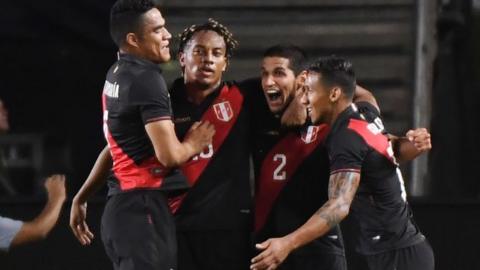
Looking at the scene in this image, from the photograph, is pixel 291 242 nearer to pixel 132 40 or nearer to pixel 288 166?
pixel 288 166

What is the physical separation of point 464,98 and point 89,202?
3775mm

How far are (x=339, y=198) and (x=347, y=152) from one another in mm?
214

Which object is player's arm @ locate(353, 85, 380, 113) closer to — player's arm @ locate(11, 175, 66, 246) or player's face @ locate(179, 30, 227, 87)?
player's face @ locate(179, 30, 227, 87)

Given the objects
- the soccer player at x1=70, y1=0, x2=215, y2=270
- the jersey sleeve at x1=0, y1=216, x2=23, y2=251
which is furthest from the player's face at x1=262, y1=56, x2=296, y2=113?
the jersey sleeve at x1=0, y1=216, x2=23, y2=251

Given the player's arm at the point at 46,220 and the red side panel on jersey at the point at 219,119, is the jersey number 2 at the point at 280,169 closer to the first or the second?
the red side panel on jersey at the point at 219,119

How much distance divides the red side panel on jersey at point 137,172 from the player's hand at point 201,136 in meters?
0.21

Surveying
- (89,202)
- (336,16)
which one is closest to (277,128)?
(89,202)

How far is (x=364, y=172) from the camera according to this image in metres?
7.22

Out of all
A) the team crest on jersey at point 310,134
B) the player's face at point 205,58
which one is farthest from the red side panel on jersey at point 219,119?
the team crest on jersey at point 310,134

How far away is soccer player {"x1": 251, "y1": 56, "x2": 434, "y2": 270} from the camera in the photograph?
7109 millimetres

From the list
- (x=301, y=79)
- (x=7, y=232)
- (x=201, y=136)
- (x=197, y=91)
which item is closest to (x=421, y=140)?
(x=301, y=79)

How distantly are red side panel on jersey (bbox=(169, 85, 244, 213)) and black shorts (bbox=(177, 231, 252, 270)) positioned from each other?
0.94ft

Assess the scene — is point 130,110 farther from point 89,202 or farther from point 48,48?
point 48,48

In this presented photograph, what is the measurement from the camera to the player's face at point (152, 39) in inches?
290
